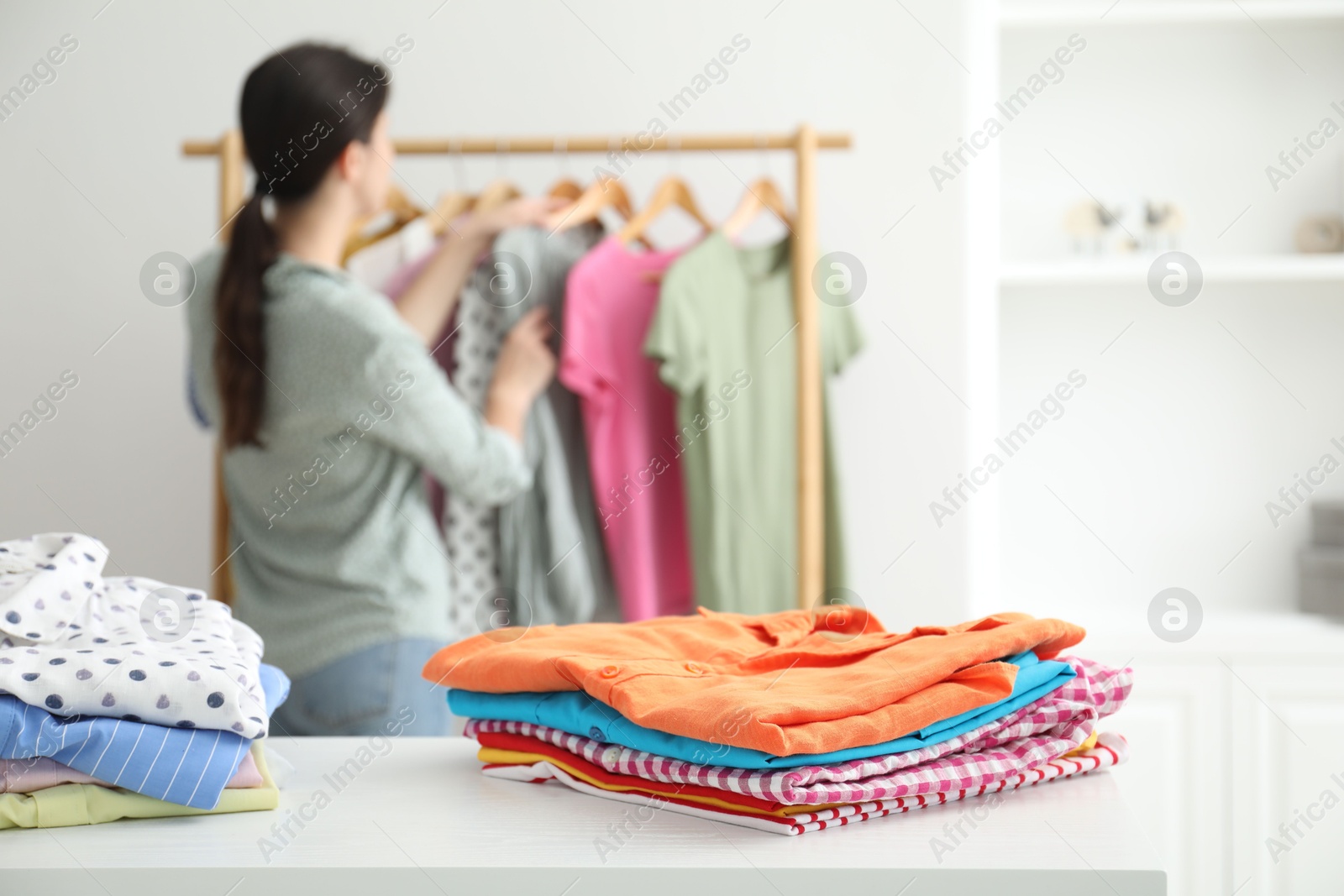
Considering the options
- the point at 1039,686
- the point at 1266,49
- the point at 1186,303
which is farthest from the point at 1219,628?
the point at 1039,686

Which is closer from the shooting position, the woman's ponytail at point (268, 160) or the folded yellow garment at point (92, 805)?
the folded yellow garment at point (92, 805)

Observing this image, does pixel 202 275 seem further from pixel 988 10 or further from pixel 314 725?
pixel 988 10

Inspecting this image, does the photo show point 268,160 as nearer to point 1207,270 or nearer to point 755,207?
point 755,207

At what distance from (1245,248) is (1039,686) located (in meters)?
1.68

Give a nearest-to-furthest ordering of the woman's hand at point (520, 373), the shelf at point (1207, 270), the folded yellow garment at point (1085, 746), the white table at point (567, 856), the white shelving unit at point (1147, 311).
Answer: the white table at point (567, 856) < the folded yellow garment at point (1085, 746) < the woman's hand at point (520, 373) < the shelf at point (1207, 270) < the white shelving unit at point (1147, 311)

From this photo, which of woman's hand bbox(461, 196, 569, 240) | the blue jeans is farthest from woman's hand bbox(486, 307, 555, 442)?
the blue jeans

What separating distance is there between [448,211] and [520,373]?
1.04 ft

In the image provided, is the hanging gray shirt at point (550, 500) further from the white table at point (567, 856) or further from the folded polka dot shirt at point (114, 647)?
the white table at point (567, 856)

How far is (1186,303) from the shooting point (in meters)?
1.96

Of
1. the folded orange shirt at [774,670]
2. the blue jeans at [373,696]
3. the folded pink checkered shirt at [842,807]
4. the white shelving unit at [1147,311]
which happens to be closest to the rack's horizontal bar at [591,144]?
the white shelving unit at [1147,311]

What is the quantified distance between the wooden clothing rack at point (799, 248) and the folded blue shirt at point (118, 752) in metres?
1.05

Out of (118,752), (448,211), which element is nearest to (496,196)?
(448,211)

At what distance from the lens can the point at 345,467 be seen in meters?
1.33

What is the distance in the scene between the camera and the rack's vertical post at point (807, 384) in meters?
1.55
